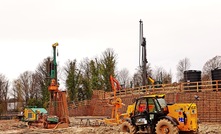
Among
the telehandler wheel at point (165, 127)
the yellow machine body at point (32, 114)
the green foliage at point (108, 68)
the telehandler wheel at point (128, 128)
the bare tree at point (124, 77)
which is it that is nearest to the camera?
the telehandler wheel at point (165, 127)

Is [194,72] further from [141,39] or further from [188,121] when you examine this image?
[188,121]

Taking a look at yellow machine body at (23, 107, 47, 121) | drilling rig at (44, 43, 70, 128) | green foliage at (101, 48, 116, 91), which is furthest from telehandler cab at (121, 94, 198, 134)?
green foliage at (101, 48, 116, 91)

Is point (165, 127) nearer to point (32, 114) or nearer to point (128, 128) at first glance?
point (128, 128)

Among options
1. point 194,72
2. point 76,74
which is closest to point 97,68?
point 76,74

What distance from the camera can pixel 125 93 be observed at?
121ft

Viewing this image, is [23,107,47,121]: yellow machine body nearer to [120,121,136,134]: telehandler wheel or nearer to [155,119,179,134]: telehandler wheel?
[120,121,136,134]: telehandler wheel

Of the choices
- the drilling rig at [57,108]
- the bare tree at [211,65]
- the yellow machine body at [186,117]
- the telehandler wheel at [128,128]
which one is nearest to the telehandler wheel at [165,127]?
the yellow machine body at [186,117]

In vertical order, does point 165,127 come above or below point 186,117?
below

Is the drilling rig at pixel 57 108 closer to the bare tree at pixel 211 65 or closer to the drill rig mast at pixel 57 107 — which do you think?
the drill rig mast at pixel 57 107

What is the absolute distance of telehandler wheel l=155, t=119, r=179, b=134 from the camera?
1377 centimetres

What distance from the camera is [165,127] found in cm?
1416

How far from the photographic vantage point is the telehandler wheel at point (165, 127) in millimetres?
13766

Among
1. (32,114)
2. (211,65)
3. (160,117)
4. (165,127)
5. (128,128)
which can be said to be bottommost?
(32,114)

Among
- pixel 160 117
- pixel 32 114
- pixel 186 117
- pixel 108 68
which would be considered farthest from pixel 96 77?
pixel 186 117
